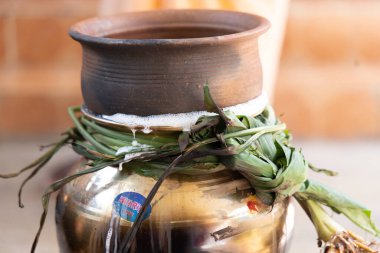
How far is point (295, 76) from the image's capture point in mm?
2820

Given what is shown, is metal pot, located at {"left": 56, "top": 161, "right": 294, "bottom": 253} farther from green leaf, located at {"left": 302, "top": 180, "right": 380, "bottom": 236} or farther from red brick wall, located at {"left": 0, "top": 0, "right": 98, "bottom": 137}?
red brick wall, located at {"left": 0, "top": 0, "right": 98, "bottom": 137}

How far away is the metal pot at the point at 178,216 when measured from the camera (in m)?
0.92

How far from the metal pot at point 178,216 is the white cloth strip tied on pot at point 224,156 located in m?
0.01

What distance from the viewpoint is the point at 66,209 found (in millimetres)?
1028

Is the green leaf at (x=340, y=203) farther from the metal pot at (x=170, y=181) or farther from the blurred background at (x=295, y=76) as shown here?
the blurred background at (x=295, y=76)

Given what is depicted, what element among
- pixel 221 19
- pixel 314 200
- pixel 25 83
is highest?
pixel 221 19

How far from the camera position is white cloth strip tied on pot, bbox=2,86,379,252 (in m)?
0.90

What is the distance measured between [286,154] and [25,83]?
2.11m

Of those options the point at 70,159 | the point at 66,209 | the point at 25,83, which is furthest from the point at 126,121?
the point at 25,83

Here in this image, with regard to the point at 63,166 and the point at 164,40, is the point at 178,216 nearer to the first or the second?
the point at 164,40

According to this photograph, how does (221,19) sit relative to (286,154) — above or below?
above

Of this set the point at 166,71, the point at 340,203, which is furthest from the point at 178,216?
the point at 340,203

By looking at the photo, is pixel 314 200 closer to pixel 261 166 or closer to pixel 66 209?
pixel 261 166

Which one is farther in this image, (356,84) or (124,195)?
(356,84)
